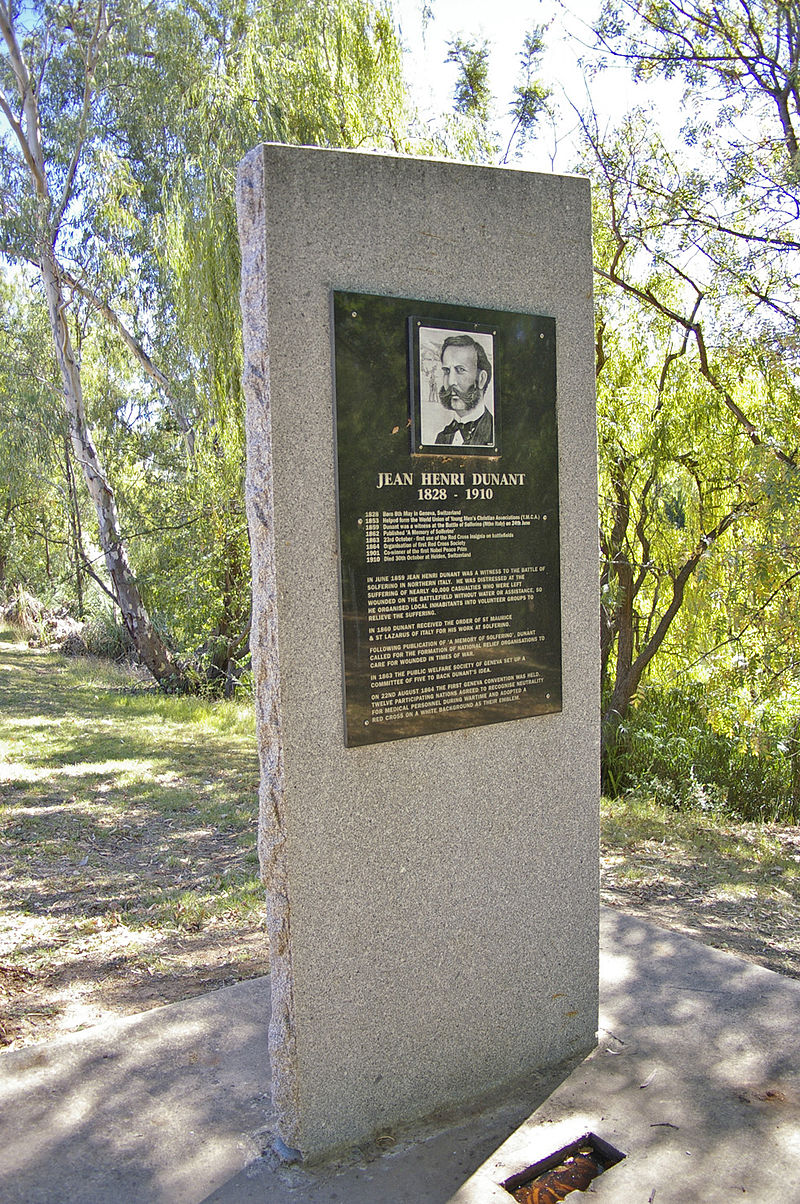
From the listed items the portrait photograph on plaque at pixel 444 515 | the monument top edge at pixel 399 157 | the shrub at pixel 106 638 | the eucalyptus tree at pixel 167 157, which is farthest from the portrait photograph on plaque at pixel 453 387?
the shrub at pixel 106 638

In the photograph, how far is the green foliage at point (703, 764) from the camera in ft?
26.9

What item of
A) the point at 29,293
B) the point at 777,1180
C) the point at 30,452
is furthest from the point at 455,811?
the point at 29,293

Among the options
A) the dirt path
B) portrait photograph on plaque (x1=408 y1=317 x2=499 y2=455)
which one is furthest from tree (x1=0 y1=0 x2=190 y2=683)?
portrait photograph on plaque (x1=408 y1=317 x2=499 y2=455)

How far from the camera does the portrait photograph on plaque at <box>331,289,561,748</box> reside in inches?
105

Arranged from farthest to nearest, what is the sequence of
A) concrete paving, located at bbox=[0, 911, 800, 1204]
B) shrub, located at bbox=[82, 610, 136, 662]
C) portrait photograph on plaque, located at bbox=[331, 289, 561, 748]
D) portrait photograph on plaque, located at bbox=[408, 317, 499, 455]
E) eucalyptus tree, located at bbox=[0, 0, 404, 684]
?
shrub, located at bbox=[82, 610, 136, 662] → eucalyptus tree, located at bbox=[0, 0, 404, 684] → portrait photograph on plaque, located at bbox=[408, 317, 499, 455] → portrait photograph on plaque, located at bbox=[331, 289, 561, 748] → concrete paving, located at bbox=[0, 911, 800, 1204]

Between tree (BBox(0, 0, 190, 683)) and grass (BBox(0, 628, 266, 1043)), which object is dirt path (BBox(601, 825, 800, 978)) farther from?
tree (BBox(0, 0, 190, 683))

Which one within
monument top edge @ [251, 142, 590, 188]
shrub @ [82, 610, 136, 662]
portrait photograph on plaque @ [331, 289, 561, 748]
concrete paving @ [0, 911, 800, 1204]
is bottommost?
concrete paving @ [0, 911, 800, 1204]

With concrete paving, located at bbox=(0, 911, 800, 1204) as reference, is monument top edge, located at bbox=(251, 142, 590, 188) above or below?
above

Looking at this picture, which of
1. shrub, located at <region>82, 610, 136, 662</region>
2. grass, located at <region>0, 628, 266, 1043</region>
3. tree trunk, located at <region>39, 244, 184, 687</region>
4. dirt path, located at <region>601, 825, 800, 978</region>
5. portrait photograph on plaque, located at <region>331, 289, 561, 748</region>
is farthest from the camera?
shrub, located at <region>82, 610, 136, 662</region>

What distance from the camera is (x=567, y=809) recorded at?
128 inches

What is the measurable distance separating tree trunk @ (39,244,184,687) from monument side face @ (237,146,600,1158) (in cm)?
1145

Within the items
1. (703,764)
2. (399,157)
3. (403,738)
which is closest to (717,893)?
(403,738)

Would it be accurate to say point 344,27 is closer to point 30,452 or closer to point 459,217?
point 459,217

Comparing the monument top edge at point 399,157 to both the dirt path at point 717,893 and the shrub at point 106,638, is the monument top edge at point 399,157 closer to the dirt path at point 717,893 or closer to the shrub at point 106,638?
the dirt path at point 717,893
